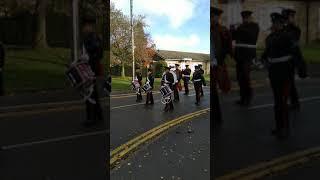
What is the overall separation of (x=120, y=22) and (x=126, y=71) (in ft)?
0.71

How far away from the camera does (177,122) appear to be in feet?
8.61

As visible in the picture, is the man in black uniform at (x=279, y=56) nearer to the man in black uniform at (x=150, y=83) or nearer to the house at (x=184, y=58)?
the house at (x=184, y=58)

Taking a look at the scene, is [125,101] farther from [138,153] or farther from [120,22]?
[138,153]

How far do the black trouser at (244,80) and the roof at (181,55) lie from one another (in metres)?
0.14

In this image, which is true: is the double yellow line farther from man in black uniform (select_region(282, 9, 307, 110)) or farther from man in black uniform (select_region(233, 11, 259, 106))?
man in black uniform (select_region(282, 9, 307, 110))

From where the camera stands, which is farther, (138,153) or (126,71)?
(138,153)

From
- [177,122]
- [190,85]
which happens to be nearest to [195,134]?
[177,122]

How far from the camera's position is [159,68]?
2.46 metres

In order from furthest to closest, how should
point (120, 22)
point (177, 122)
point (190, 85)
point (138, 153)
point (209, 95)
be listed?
1. point (138, 153)
2. point (177, 122)
3. point (190, 85)
4. point (120, 22)
5. point (209, 95)

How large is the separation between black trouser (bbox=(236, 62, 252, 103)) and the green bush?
0.39 metres

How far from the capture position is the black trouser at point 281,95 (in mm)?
2186

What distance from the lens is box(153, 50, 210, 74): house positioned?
2146 mm

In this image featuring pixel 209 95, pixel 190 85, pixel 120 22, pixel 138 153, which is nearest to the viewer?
pixel 209 95

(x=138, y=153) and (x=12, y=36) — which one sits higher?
(x=12, y=36)
